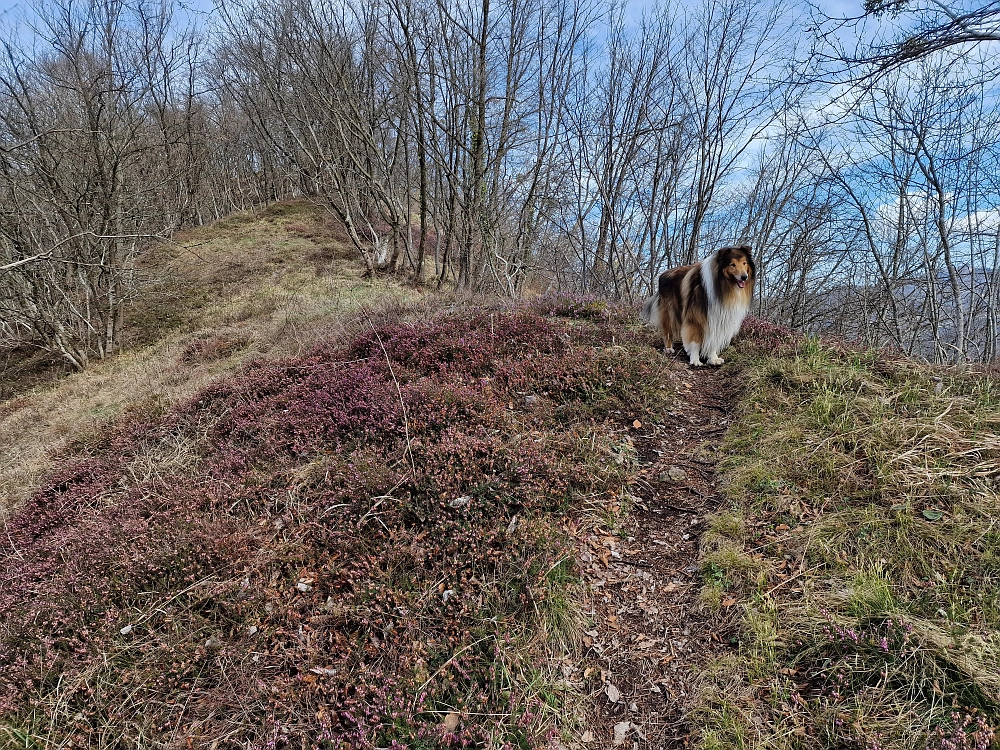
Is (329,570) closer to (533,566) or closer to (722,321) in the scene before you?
(533,566)

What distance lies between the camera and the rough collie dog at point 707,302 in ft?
18.8

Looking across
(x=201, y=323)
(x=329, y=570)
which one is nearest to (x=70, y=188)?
(x=201, y=323)

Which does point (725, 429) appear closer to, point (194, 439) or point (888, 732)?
point (888, 732)

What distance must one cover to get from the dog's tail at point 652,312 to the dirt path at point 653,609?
2614mm

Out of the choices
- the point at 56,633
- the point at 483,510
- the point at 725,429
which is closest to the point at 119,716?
the point at 56,633

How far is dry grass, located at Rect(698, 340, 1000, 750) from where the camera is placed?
6.61 ft

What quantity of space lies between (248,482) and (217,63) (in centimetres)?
2204

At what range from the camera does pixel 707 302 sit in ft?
19.4

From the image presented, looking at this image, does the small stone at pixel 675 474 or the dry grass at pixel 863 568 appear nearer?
the dry grass at pixel 863 568

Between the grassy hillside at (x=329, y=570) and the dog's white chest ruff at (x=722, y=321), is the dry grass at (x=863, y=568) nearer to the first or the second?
the grassy hillside at (x=329, y=570)

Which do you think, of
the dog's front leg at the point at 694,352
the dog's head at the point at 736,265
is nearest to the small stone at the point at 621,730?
the dog's front leg at the point at 694,352

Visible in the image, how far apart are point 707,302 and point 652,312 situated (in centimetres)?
99

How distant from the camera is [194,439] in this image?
5289mm

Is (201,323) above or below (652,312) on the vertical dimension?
below
